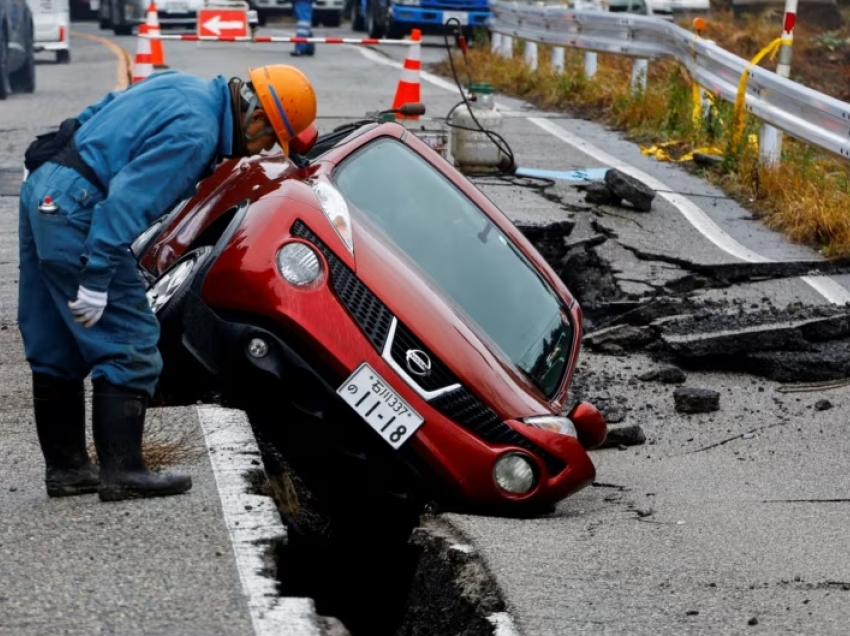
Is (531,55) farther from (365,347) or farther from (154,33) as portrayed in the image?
(365,347)

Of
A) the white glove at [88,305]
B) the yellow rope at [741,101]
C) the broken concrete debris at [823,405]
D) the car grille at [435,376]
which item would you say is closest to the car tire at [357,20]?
the yellow rope at [741,101]

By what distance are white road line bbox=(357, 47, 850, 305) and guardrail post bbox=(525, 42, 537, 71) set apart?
10.5ft

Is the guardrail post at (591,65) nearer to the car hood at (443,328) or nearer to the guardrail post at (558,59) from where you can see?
the guardrail post at (558,59)

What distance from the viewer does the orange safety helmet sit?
16.2ft

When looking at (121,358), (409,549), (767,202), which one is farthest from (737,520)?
(767,202)

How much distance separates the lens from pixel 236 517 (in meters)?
4.84

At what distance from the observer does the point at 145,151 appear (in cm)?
474

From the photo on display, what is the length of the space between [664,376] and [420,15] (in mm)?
19216

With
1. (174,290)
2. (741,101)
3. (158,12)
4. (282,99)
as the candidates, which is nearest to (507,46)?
(741,101)

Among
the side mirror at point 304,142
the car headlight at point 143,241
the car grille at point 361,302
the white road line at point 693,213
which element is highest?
the side mirror at point 304,142

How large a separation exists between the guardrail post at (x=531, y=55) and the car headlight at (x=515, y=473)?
46.8ft

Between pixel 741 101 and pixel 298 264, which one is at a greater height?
pixel 298 264

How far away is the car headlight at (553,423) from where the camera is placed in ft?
18.2

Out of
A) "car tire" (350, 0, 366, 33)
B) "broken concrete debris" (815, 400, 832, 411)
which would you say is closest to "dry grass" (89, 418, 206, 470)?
"broken concrete debris" (815, 400, 832, 411)
